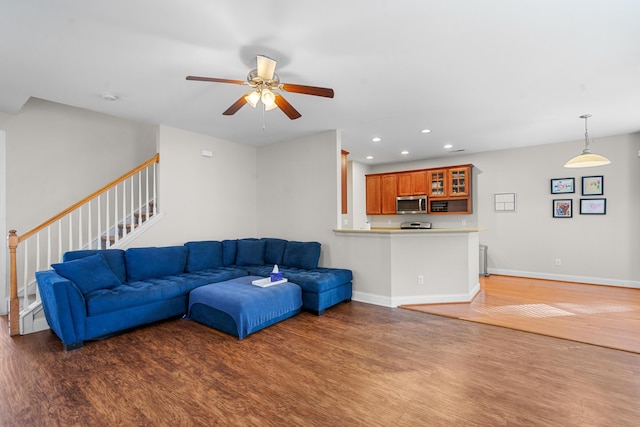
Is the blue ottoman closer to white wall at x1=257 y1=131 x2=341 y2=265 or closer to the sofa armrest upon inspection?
the sofa armrest

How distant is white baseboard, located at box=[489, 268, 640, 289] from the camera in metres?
5.23

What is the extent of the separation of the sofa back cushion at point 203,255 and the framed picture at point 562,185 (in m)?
6.31

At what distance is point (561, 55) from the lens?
8.57 ft

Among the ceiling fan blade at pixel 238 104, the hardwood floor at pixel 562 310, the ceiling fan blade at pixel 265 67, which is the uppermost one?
the ceiling fan blade at pixel 265 67

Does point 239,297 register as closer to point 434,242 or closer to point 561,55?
point 434,242

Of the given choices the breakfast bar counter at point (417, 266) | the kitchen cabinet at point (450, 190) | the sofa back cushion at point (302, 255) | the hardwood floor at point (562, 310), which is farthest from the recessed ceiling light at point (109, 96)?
the kitchen cabinet at point (450, 190)

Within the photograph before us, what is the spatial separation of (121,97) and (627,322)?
6.47m

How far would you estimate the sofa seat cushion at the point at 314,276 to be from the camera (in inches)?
152

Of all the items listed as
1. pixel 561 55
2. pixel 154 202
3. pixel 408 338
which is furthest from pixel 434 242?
pixel 154 202

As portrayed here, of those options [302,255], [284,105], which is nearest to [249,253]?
[302,255]

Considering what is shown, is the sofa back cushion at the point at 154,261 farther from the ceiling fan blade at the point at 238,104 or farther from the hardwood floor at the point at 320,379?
the ceiling fan blade at the point at 238,104

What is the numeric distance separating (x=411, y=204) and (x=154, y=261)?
5466mm

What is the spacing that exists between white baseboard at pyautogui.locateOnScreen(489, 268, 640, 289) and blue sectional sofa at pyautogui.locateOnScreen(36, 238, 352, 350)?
3.96m

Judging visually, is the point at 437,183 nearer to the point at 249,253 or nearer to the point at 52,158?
the point at 249,253
